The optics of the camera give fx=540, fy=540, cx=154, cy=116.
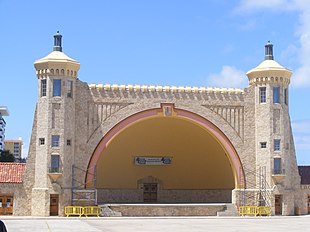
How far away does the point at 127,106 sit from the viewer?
133 ft

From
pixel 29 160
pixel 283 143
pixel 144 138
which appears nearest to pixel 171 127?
pixel 144 138

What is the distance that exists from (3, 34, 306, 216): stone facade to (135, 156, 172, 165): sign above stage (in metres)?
7.35

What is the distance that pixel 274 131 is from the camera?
4103 cm

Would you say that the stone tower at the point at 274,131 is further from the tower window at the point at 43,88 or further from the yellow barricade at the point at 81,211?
the tower window at the point at 43,88

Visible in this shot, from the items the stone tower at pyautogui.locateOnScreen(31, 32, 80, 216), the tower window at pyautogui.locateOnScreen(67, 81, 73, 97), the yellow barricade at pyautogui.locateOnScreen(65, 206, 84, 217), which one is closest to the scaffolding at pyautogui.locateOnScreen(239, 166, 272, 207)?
the yellow barricade at pyautogui.locateOnScreen(65, 206, 84, 217)

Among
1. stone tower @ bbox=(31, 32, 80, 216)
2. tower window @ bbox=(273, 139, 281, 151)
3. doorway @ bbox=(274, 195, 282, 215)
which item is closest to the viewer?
stone tower @ bbox=(31, 32, 80, 216)

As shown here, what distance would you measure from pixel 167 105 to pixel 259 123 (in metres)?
7.22

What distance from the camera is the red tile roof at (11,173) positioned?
3866 cm

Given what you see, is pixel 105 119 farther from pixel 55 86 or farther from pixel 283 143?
pixel 283 143

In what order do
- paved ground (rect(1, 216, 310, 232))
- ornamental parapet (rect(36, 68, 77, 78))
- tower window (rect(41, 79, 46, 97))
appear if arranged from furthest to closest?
tower window (rect(41, 79, 46, 97))
ornamental parapet (rect(36, 68, 77, 78))
paved ground (rect(1, 216, 310, 232))

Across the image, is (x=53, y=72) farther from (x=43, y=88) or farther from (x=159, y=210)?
(x=159, y=210)

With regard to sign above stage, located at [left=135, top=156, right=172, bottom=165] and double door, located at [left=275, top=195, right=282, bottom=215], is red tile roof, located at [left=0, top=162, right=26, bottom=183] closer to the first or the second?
sign above stage, located at [left=135, top=156, right=172, bottom=165]

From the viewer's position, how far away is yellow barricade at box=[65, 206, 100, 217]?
37562mm

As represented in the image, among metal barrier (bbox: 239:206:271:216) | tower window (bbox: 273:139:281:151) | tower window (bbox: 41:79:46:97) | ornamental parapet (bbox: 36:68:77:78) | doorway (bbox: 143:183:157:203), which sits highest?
ornamental parapet (bbox: 36:68:77:78)
